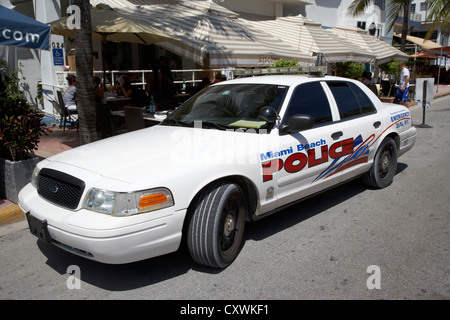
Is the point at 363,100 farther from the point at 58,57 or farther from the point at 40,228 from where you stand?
the point at 58,57

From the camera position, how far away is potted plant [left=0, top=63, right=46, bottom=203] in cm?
505

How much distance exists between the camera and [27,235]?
4434 millimetres

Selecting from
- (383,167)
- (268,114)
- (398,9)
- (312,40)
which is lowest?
(383,167)

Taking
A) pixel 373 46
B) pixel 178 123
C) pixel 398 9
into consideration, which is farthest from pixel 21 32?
pixel 398 9

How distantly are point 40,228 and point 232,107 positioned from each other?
2302 mm

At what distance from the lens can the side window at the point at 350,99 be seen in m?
5.02

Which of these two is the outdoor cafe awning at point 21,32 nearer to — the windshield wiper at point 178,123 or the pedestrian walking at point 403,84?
the windshield wiper at point 178,123

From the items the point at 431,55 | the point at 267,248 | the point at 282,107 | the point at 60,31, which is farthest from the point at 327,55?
the point at 431,55

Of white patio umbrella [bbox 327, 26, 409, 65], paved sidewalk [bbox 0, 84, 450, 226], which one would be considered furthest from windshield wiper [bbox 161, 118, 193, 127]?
white patio umbrella [bbox 327, 26, 409, 65]

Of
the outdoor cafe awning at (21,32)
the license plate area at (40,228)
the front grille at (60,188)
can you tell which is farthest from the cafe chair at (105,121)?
the license plate area at (40,228)

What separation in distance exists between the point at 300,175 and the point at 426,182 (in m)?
3.10

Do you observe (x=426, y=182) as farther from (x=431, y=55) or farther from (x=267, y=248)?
(x=431, y=55)

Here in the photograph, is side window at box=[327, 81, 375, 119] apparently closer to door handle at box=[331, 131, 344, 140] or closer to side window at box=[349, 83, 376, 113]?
side window at box=[349, 83, 376, 113]

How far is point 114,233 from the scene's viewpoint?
2957 mm
